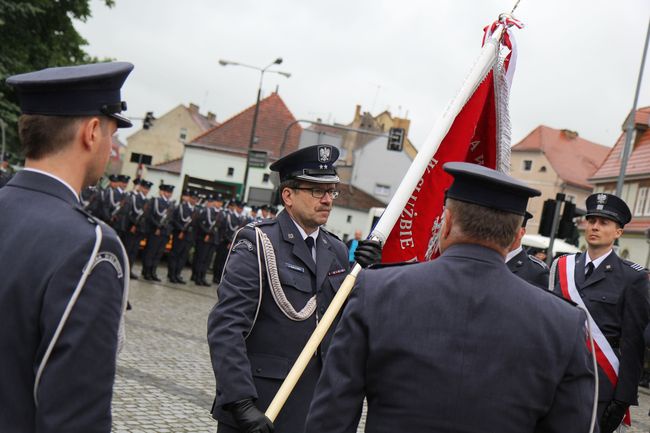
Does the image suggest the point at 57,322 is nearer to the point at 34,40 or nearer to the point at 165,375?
the point at 165,375

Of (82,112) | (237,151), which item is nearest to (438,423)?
(82,112)

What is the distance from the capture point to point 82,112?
2426 mm

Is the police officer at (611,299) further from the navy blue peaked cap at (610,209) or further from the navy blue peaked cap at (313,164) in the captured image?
the navy blue peaked cap at (313,164)

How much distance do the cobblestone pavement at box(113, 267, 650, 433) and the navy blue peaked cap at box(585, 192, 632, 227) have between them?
10.3 feet

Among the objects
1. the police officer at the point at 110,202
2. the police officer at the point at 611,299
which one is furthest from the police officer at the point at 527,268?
the police officer at the point at 110,202

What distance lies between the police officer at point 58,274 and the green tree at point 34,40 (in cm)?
2407

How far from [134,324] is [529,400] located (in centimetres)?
1020

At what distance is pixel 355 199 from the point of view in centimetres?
6356

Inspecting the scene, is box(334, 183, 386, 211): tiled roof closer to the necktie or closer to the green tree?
the green tree

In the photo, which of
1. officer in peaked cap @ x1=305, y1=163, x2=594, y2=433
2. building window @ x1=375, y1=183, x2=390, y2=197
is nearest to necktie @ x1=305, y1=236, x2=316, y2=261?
officer in peaked cap @ x1=305, y1=163, x2=594, y2=433

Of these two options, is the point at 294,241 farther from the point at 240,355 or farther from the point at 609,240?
the point at 609,240

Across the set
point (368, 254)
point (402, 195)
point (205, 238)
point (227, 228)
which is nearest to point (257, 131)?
point (227, 228)

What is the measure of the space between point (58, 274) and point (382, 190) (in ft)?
224

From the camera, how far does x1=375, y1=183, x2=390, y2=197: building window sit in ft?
229
